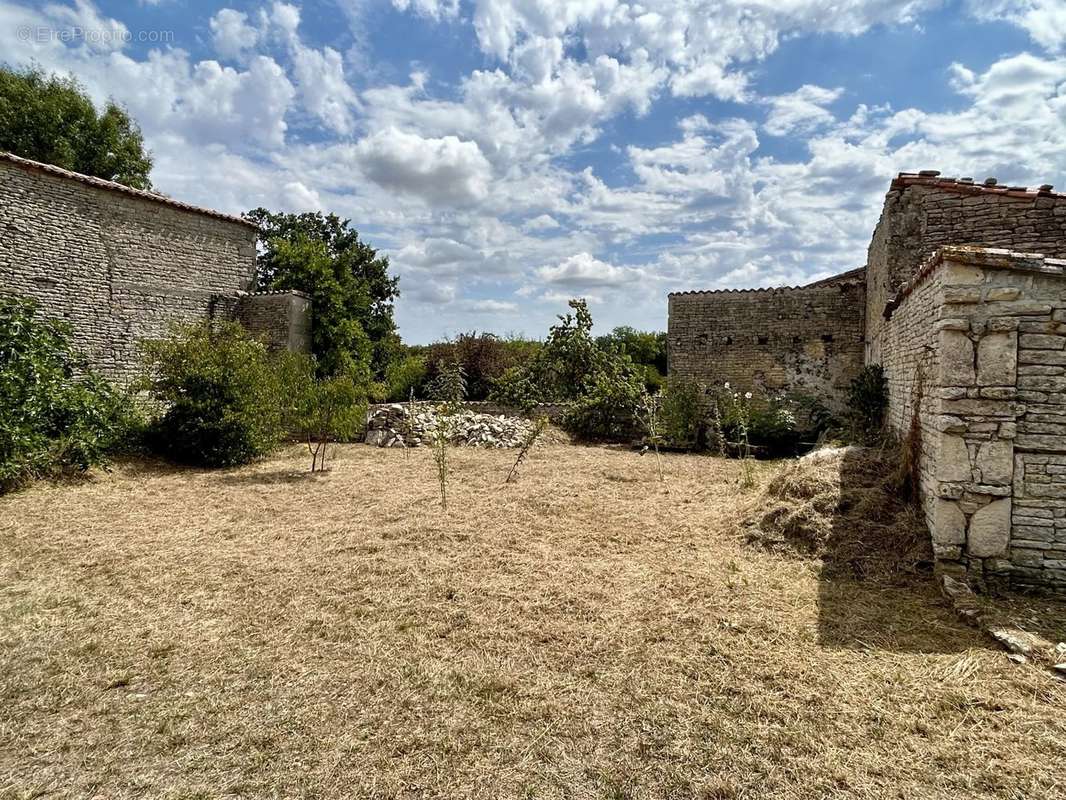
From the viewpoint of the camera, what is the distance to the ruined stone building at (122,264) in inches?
443

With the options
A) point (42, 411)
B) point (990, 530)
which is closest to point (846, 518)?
point (990, 530)

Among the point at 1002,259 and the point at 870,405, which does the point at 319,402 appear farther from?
the point at 1002,259

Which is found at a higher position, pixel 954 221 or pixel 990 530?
pixel 954 221

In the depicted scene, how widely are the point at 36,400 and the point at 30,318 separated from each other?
214 centimetres

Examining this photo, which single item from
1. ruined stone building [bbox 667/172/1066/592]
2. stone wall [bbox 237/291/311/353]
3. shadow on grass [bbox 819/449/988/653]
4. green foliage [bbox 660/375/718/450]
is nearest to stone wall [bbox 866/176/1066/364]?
ruined stone building [bbox 667/172/1066/592]

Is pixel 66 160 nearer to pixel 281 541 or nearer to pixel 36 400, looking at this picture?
pixel 36 400

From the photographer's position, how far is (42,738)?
293 cm

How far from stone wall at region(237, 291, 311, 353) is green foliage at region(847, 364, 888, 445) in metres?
12.8

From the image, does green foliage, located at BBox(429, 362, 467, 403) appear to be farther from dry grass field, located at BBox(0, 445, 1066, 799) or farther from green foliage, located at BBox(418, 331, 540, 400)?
dry grass field, located at BBox(0, 445, 1066, 799)

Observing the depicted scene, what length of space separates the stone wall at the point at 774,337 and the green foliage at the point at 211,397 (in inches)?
381

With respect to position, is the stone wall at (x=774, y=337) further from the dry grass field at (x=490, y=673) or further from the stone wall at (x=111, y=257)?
the stone wall at (x=111, y=257)

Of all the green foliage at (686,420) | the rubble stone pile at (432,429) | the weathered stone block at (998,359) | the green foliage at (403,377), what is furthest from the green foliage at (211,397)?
the weathered stone block at (998,359)

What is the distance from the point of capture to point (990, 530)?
4.43 m

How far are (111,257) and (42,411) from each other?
5.45 m
